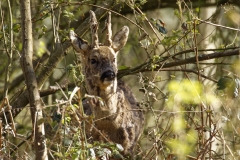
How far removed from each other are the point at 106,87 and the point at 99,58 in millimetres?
358

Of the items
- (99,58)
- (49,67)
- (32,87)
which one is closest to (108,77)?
(99,58)

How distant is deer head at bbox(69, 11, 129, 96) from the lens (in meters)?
6.45

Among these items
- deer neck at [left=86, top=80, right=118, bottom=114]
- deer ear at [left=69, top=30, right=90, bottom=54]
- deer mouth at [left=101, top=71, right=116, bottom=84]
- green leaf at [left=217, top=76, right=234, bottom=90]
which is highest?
deer ear at [left=69, top=30, right=90, bottom=54]

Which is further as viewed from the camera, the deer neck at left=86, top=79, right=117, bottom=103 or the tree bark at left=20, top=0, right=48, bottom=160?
the deer neck at left=86, top=79, right=117, bottom=103

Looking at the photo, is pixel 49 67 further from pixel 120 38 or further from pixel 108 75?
pixel 108 75

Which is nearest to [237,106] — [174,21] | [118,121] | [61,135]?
[118,121]

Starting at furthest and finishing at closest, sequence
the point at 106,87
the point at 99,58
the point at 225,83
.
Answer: the point at 99,58 < the point at 106,87 < the point at 225,83

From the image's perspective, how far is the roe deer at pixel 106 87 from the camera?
256 inches

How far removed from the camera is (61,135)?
454 cm

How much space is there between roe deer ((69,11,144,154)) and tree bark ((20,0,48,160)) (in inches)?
43.1

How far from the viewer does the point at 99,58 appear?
21.7ft

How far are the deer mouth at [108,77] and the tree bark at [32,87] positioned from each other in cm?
119

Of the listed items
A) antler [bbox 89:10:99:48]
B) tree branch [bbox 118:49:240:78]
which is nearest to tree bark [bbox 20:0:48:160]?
antler [bbox 89:10:99:48]

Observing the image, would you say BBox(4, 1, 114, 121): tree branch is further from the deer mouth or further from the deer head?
the deer mouth
